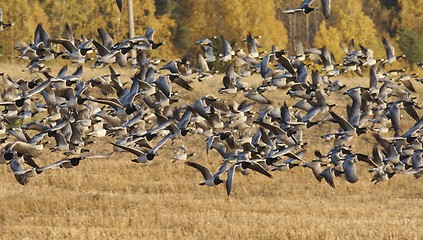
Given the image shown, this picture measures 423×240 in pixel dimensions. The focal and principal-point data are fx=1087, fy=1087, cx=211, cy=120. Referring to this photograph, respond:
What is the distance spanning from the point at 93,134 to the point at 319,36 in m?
52.8

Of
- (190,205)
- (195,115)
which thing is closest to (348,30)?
(190,205)

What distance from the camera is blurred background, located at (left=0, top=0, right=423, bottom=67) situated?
68525mm

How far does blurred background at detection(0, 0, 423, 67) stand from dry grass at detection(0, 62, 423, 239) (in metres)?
32.6

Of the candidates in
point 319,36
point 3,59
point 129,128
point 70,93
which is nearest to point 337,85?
point 129,128

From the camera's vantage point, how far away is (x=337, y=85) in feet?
85.3

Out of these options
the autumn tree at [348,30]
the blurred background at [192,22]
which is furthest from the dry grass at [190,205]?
the autumn tree at [348,30]

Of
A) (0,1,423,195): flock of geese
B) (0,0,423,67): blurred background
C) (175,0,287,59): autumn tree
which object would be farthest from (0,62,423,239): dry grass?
(175,0,287,59): autumn tree

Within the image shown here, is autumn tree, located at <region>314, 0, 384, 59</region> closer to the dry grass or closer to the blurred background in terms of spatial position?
the blurred background

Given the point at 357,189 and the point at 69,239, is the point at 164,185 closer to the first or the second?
the point at 357,189

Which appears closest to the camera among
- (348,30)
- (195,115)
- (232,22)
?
(195,115)

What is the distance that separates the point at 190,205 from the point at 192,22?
48.8 meters

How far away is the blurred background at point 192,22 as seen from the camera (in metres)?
68.5

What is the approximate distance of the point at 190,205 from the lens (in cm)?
2669

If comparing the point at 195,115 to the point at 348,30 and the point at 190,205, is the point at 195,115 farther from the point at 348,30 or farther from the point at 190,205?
the point at 348,30
